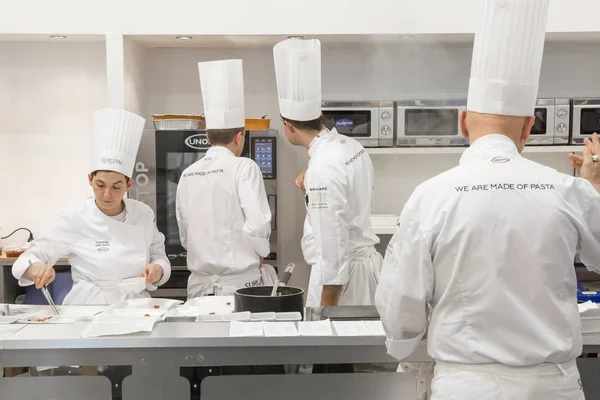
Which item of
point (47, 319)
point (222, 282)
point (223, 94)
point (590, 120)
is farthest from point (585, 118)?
point (47, 319)

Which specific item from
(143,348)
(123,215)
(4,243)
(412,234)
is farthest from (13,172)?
(412,234)

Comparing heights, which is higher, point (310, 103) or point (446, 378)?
point (310, 103)

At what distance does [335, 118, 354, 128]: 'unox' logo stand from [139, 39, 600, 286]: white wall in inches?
18.0

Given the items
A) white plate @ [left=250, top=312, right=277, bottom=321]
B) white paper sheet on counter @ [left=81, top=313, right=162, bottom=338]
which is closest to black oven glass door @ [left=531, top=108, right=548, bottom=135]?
white plate @ [left=250, top=312, right=277, bottom=321]

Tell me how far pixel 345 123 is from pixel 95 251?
1794 mm

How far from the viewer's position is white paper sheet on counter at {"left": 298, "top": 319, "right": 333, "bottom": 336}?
1.92 m

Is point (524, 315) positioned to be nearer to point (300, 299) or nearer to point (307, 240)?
point (300, 299)

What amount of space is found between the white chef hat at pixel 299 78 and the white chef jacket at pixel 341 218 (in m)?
0.15

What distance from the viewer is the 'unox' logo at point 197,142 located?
153 inches

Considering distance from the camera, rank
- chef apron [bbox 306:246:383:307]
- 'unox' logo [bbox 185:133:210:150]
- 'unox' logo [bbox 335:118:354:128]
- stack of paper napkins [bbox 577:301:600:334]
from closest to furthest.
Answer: stack of paper napkins [bbox 577:301:600:334], chef apron [bbox 306:246:383:307], 'unox' logo [bbox 185:133:210:150], 'unox' logo [bbox 335:118:354:128]

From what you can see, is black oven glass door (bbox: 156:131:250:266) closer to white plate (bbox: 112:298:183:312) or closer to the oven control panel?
the oven control panel

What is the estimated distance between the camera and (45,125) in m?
4.36

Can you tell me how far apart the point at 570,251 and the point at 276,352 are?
84cm

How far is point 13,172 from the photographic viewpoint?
4.38m
